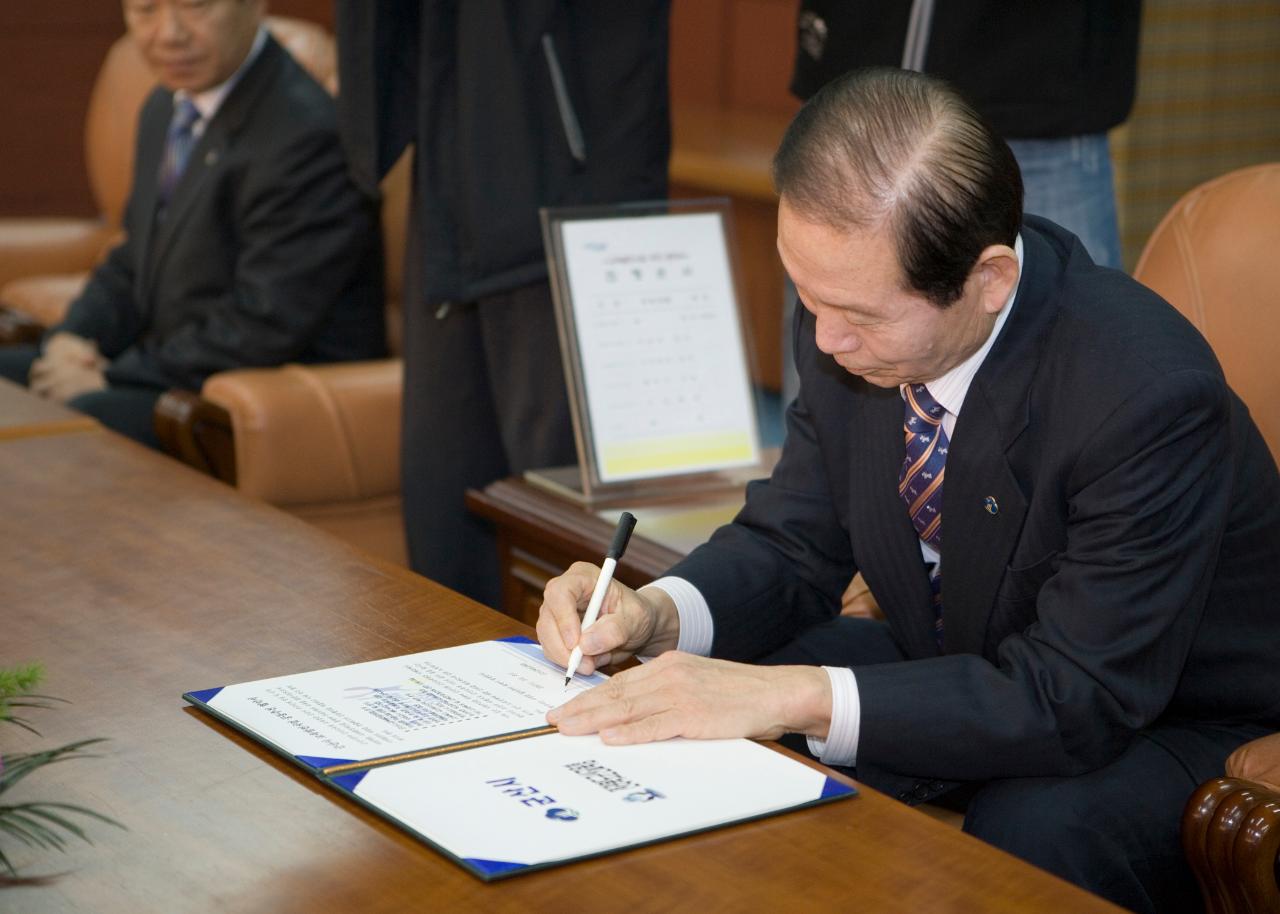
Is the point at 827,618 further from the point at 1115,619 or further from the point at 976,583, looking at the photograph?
the point at 1115,619

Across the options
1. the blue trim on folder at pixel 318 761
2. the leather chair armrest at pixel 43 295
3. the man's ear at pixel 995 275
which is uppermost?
the man's ear at pixel 995 275

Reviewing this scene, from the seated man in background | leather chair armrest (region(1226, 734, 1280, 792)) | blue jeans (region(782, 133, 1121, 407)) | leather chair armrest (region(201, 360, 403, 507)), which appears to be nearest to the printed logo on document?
leather chair armrest (region(1226, 734, 1280, 792))

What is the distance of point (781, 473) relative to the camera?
2.17m

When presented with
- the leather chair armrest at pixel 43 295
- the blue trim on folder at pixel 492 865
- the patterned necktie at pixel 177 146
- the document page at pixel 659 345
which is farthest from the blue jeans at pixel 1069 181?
the leather chair armrest at pixel 43 295

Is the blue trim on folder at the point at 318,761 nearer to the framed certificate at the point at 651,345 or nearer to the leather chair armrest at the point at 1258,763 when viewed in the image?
the leather chair armrest at the point at 1258,763

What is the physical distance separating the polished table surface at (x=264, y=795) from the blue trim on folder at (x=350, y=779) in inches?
0.5

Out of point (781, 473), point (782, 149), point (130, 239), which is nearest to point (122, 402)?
point (130, 239)

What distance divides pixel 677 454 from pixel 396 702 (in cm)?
119

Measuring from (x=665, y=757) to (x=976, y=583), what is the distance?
535mm

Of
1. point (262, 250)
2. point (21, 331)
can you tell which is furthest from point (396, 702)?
point (21, 331)

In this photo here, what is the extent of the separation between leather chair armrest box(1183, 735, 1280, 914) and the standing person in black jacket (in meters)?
1.67

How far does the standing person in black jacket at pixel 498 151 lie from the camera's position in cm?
306

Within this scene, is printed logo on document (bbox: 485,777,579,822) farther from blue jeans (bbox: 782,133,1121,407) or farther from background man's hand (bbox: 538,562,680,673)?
blue jeans (bbox: 782,133,1121,407)

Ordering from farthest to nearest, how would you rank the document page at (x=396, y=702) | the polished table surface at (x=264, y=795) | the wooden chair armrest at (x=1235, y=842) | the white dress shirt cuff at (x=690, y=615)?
the white dress shirt cuff at (x=690, y=615), the wooden chair armrest at (x=1235, y=842), the document page at (x=396, y=702), the polished table surface at (x=264, y=795)
